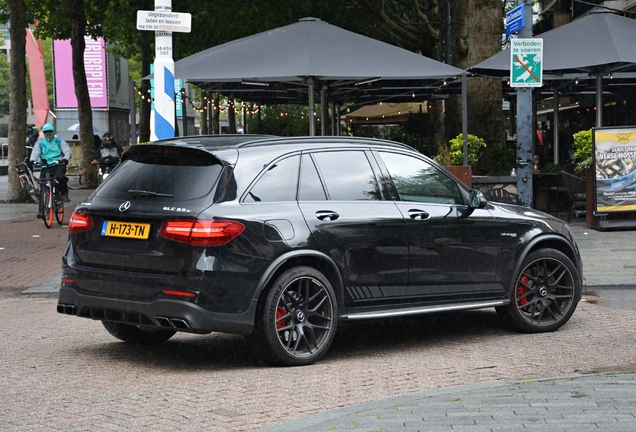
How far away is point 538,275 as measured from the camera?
8.20m

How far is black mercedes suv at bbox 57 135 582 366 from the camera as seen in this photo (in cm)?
651

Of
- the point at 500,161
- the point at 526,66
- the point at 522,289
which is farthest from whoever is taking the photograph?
the point at 500,161

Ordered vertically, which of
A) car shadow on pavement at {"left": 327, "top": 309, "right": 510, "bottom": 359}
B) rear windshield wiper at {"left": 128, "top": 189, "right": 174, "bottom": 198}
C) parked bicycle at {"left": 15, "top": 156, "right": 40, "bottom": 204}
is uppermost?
rear windshield wiper at {"left": 128, "top": 189, "right": 174, "bottom": 198}

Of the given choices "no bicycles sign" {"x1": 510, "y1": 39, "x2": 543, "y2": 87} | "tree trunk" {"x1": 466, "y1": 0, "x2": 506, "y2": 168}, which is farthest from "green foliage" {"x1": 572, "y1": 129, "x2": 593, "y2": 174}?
"tree trunk" {"x1": 466, "y1": 0, "x2": 506, "y2": 168}

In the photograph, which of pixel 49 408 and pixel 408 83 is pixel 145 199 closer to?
pixel 49 408

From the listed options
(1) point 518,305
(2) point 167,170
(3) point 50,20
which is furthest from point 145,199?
(3) point 50,20

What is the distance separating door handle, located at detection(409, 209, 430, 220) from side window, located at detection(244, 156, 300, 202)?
38.0 inches

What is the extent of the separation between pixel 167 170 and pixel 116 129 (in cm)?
5412

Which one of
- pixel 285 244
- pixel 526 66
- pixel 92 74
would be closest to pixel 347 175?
pixel 285 244

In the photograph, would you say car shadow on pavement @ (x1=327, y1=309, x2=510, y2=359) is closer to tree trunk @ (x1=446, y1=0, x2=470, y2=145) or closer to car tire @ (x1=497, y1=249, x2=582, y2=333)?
car tire @ (x1=497, y1=249, x2=582, y2=333)

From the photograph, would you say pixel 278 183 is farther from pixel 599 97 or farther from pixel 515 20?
pixel 599 97

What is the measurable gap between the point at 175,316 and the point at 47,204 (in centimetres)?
1148

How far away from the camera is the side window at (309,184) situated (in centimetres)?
709

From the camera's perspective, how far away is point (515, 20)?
12.5m
